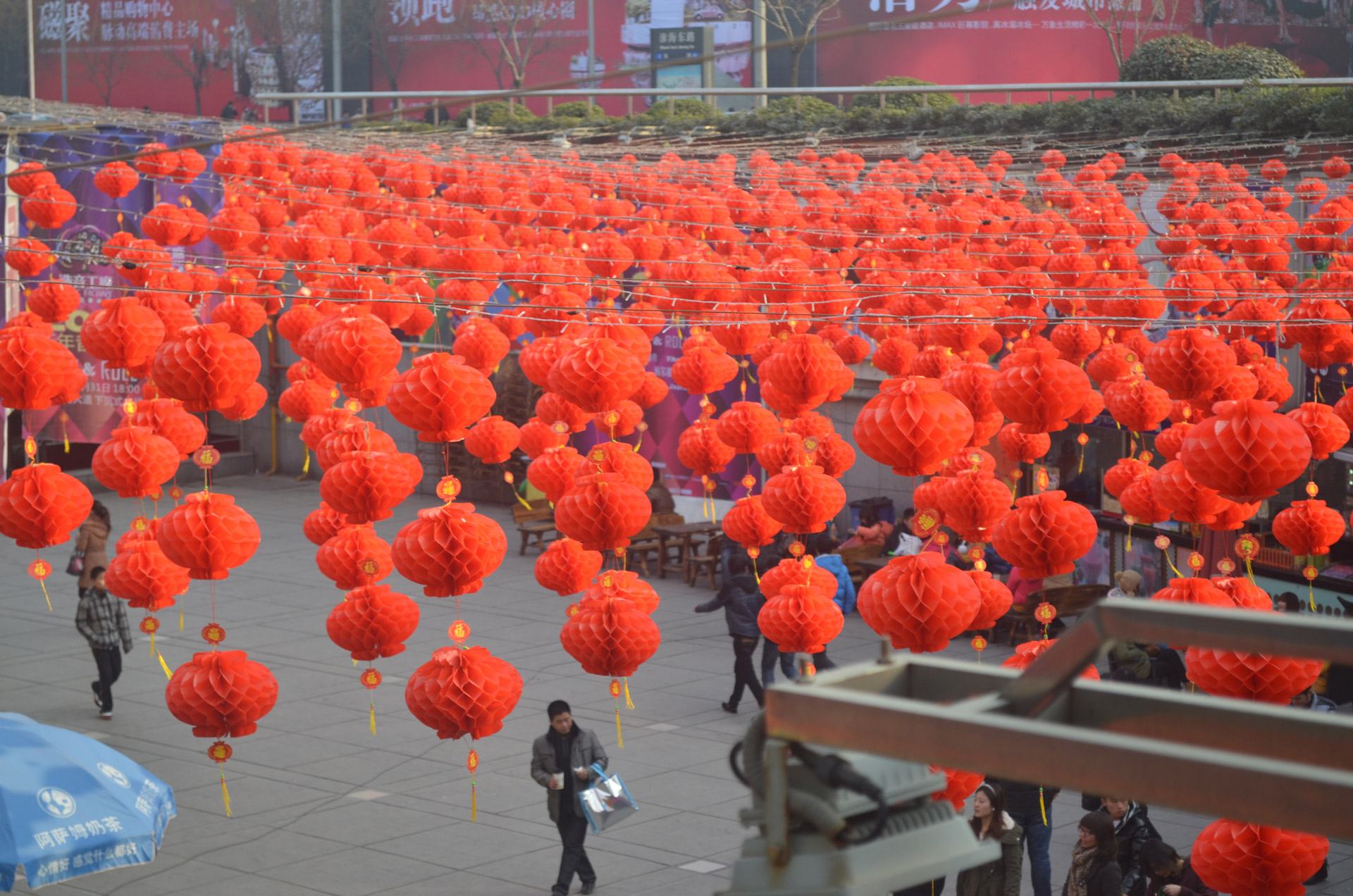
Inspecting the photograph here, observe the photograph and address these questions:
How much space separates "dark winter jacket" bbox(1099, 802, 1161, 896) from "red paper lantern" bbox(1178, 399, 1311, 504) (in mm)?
2813

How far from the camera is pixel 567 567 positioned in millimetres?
9531

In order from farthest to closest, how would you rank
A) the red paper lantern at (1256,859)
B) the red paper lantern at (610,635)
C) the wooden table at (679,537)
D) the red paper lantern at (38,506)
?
1. the wooden table at (679,537)
2. the red paper lantern at (38,506)
3. the red paper lantern at (610,635)
4. the red paper lantern at (1256,859)

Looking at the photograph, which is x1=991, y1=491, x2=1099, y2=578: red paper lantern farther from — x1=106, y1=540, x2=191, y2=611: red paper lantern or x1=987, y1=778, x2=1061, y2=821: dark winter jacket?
x1=106, y1=540, x2=191, y2=611: red paper lantern

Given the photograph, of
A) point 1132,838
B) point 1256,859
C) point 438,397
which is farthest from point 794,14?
point 1256,859

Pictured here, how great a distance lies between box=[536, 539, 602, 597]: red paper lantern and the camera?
9.53 meters

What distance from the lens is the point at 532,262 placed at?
40.9 ft

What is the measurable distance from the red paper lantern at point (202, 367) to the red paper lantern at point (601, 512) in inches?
73.0

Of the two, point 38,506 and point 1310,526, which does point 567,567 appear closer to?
point 38,506

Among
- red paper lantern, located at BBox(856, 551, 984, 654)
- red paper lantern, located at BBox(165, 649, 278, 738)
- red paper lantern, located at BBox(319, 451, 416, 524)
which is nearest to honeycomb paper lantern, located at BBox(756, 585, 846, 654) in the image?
red paper lantern, located at BBox(856, 551, 984, 654)

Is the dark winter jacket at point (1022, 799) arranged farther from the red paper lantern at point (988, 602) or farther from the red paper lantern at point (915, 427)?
the red paper lantern at point (915, 427)

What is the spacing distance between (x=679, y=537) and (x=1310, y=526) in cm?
1214

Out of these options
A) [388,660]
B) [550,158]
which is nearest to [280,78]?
[550,158]

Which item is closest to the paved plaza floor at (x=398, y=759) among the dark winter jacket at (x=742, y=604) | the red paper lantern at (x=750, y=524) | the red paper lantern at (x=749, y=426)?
the dark winter jacket at (x=742, y=604)

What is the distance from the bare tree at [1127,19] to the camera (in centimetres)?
2588
